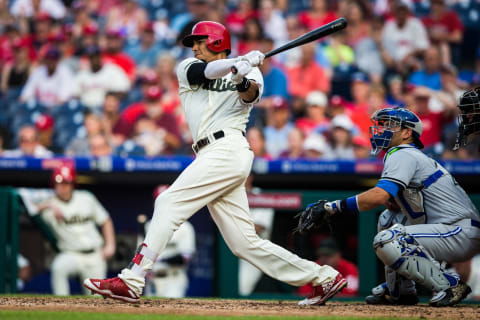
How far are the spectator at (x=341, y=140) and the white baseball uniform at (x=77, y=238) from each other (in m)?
2.57

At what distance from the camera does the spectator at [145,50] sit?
1021cm

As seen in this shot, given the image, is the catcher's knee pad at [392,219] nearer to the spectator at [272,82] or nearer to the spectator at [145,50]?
the spectator at [272,82]

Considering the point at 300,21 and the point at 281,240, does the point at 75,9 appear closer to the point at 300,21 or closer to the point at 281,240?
the point at 300,21

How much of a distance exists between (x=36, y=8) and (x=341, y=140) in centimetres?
548

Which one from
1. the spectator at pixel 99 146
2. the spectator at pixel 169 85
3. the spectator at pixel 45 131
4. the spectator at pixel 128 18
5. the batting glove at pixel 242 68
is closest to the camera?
the batting glove at pixel 242 68

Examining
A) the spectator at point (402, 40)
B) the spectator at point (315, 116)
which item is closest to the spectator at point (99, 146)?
the spectator at point (315, 116)

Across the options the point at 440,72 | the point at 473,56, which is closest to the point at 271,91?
the point at 440,72

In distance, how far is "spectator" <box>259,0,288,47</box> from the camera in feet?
33.7

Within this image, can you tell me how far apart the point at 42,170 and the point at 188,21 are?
144 inches

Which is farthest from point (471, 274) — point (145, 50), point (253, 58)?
point (145, 50)

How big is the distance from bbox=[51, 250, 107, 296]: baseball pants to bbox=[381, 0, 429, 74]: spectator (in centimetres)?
445

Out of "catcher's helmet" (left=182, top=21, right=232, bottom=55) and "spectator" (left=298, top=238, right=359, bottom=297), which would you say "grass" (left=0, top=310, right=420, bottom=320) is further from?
"spectator" (left=298, top=238, right=359, bottom=297)

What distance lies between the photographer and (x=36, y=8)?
11.2 meters

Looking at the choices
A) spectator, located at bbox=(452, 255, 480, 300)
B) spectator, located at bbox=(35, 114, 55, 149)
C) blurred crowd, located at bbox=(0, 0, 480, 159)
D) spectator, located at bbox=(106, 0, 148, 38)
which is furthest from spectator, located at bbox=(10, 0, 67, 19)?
spectator, located at bbox=(452, 255, 480, 300)
